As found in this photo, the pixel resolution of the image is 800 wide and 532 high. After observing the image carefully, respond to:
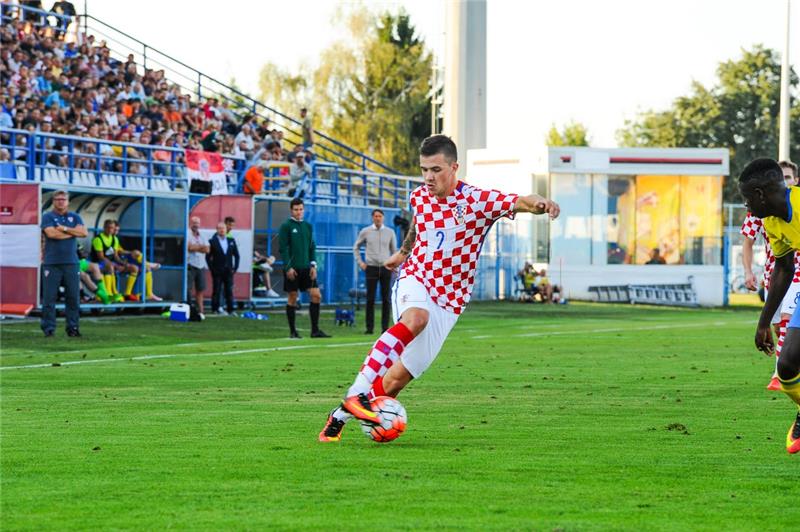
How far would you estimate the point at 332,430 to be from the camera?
383 inches

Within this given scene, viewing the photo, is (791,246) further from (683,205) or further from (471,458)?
(683,205)

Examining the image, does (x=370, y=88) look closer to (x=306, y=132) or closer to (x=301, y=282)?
(x=306, y=132)

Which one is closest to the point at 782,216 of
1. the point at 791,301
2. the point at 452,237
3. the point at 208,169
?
the point at 452,237

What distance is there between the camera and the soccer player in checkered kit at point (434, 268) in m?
9.83

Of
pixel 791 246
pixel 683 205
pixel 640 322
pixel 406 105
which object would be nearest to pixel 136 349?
pixel 791 246

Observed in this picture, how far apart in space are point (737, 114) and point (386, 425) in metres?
85.3

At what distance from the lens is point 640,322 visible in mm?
32594

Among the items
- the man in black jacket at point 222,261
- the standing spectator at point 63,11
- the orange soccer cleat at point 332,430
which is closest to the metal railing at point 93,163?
the man in black jacket at point 222,261

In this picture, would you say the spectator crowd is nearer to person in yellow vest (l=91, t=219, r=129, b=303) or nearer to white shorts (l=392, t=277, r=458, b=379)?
person in yellow vest (l=91, t=219, r=129, b=303)

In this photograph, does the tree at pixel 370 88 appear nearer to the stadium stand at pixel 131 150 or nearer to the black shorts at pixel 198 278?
the stadium stand at pixel 131 150

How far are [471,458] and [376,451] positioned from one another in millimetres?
749

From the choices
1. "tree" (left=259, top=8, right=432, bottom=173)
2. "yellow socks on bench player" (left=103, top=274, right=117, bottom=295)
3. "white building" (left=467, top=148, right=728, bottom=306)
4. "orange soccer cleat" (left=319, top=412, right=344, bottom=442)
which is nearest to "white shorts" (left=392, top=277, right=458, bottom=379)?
"orange soccer cleat" (left=319, top=412, right=344, bottom=442)

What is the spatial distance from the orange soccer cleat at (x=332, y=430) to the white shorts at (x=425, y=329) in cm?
69

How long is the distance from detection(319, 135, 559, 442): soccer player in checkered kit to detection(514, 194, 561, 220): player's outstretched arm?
11 cm
